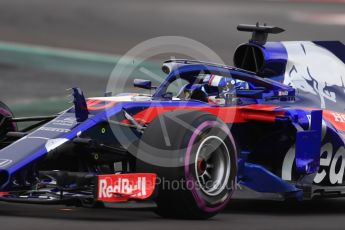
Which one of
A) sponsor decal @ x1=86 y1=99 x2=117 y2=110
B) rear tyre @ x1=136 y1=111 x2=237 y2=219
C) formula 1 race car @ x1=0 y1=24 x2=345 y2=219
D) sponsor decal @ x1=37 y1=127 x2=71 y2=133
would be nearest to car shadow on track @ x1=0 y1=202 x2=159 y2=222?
formula 1 race car @ x1=0 y1=24 x2=345 y2=219

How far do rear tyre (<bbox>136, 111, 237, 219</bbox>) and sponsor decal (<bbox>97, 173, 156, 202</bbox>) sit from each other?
0.14m

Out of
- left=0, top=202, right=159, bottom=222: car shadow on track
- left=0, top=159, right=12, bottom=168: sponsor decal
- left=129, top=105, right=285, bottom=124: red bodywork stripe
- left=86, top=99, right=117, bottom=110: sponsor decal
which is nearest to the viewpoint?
left=0, top=159, right=12, bottom=168: sponsor decal

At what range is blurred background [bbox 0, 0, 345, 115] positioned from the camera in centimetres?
1484

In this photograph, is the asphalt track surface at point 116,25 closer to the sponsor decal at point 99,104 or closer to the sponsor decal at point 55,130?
the sponsor decal at point 99,104

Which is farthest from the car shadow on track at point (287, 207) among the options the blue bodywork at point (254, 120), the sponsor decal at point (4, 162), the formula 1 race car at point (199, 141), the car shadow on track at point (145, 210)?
the sponsor decal at point (4, 162)

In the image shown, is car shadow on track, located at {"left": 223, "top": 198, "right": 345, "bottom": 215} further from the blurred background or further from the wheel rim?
the blurred background

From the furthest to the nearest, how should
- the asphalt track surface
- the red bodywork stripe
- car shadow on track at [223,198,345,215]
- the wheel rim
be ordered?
the asphalt track surface → car shadow on track at [223,198,345,215] → the red bodywork stripe → the wheel rim

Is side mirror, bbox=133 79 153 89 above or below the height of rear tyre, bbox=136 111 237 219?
above

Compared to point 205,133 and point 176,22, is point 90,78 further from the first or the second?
point 205,133

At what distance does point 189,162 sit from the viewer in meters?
9.28

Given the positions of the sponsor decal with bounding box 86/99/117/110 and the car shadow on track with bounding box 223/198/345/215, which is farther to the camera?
the car shadow on track with bounding box 223/198/345/215

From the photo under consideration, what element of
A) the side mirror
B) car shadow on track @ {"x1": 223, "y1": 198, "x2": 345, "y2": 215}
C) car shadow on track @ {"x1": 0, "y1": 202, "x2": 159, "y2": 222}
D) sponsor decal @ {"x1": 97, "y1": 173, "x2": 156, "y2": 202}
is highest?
the side mirror

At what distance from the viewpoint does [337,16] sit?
1467 centimetres

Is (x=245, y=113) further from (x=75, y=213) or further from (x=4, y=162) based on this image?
(x=4, y=162)
